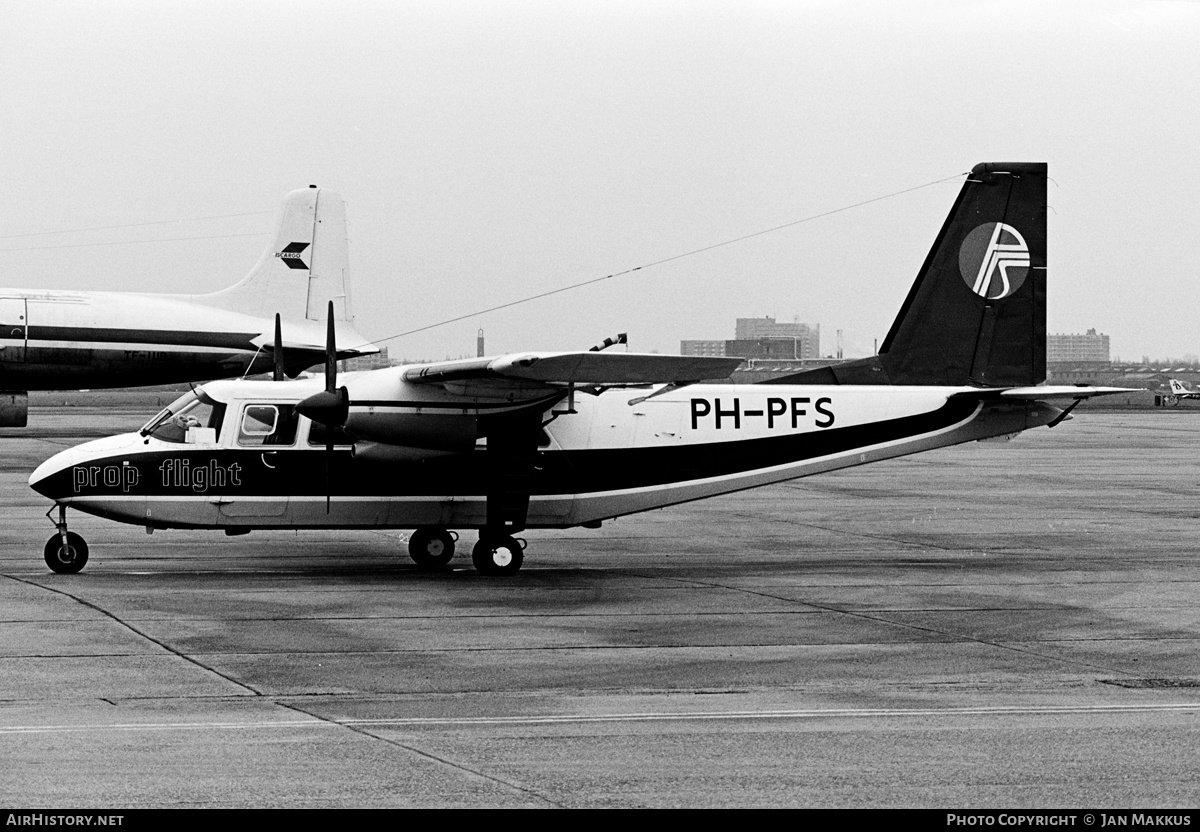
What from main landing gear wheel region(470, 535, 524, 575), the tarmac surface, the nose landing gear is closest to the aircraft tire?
the nose landing gear

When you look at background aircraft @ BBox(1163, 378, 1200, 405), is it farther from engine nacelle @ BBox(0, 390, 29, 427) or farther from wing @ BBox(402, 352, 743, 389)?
wing @ BBox(402, 352, 743, 389)

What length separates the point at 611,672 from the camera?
1283cm

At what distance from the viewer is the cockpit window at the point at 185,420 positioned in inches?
776

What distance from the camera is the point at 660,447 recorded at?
2080 centimetres

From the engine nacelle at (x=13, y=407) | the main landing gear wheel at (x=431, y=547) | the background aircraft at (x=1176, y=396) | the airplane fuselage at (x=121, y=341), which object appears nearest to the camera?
the main landing gear wheel at (x=431, y=547)

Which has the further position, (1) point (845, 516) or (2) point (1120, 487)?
(2) point (1120, 487)

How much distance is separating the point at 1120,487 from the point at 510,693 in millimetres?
26190

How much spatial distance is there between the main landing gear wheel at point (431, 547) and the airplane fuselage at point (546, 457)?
0.20 metres

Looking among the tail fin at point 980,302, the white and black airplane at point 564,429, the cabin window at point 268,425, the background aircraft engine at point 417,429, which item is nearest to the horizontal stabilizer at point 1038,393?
the white and black airplane at point 564,429

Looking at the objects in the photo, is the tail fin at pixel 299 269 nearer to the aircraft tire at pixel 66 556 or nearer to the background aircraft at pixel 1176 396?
the aircraft tire at pixel 66 556

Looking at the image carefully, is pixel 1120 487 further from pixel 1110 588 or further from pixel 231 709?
pixel 231 709

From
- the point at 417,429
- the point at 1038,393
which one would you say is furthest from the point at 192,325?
the point at 1038,393
